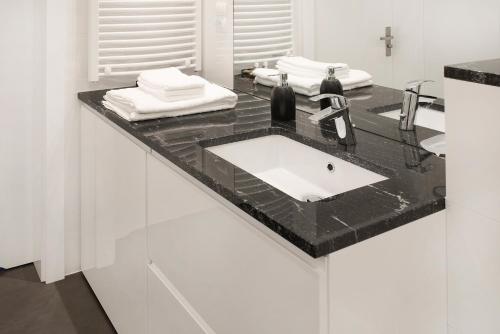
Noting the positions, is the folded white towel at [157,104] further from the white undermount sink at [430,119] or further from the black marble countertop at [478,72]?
the black marble countertop at [478,72]

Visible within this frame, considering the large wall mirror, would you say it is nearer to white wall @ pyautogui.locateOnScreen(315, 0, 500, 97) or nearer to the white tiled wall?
white wall @ pyautogui.locateOnScreen(315, 0, 500, 97)

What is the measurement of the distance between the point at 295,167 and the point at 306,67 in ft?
1.42

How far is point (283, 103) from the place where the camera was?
1897mm

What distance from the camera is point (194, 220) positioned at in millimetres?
1489

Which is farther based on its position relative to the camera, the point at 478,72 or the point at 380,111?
the point at 380,111

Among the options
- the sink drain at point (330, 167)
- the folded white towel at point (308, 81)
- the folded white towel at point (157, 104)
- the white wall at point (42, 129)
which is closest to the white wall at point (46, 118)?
the white wall at point (42, 129)

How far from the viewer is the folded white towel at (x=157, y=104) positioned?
1.99 meters

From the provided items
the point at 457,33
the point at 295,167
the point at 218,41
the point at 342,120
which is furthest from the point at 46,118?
the point at 457,33

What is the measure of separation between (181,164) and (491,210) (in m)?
0.80

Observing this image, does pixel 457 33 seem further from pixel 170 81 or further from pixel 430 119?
pixel 170 81

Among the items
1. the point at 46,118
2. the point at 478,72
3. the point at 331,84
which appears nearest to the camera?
the point at 478,72

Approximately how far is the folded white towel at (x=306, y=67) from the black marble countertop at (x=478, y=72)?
0.69 meters

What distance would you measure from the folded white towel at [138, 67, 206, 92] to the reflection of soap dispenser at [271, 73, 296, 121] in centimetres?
36

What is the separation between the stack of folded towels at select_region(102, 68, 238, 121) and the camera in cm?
201
